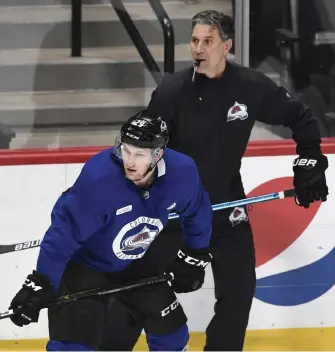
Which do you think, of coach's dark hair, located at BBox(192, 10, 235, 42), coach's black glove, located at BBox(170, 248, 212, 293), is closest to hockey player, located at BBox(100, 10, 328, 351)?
coach's dark hair, located at BBox(192, 10, 235, 42)

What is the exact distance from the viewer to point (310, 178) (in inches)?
123

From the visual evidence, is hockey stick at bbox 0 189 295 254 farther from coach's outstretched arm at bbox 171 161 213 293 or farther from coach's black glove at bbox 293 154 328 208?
coach's outstretched arm at bbox 171 161 213 293

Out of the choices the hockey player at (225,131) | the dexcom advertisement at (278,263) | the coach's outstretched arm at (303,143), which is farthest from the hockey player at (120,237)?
the dexcom advertisement at (278,263)

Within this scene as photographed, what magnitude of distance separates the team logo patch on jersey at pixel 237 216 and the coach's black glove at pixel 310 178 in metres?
0.20

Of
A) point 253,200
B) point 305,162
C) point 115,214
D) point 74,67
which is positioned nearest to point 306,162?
point 305,162

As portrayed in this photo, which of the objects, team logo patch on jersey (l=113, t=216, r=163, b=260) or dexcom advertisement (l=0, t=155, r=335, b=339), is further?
dexcom advertisement (l=0, t=155, r=335, b=339)

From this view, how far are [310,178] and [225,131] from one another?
33 centimetres

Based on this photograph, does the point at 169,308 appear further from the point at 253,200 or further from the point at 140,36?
the point at 140,36

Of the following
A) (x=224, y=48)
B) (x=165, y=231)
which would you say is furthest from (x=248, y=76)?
(x=165, y=231)

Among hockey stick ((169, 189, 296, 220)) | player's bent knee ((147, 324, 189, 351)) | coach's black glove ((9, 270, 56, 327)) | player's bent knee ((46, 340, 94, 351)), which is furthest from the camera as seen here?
hockey stick ((169, 189, 296, 220))

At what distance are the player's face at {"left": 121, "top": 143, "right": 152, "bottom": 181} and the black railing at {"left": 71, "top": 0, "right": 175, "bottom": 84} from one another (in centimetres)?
110

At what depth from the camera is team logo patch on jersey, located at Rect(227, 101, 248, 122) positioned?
118 inches

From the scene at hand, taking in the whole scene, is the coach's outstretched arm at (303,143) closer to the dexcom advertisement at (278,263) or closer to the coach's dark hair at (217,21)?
the coach's dark hair at (217,21)

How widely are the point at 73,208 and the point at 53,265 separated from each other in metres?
0.16
